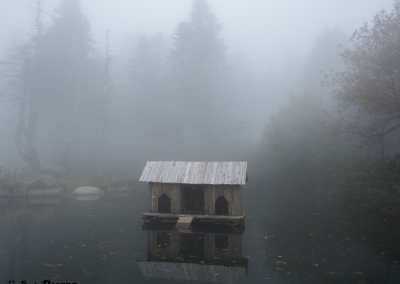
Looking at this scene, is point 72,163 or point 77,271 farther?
point 72,163

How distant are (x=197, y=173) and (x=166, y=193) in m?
1.96

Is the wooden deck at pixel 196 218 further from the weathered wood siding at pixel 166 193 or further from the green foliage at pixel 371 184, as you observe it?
the green foliage at pixel 371 184

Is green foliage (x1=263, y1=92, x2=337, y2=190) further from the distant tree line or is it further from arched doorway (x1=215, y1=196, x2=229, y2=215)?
arched doorway (x1=215, y1=196, x2=229, y2=215)

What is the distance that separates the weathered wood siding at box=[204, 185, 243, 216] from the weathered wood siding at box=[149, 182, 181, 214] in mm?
1520

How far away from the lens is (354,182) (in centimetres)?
2025

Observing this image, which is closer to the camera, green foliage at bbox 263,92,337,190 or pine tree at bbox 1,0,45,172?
green foliage at bbox 263,92,337,190

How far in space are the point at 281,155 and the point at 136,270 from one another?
2163 cm

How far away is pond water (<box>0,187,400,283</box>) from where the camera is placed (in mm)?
8711

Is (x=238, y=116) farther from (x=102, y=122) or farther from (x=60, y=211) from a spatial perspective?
(x=60, y=211)

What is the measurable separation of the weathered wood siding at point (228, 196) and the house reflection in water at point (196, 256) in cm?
112

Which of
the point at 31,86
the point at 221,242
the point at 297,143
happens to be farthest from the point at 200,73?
the point at 221,242

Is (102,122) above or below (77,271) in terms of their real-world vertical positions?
above

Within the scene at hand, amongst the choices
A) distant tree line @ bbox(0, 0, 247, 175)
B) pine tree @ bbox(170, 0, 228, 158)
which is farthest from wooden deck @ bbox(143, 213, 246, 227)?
pine tree @ bbox(170, 0, 228, 158)

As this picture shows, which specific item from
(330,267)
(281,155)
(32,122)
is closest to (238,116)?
(281,155)
